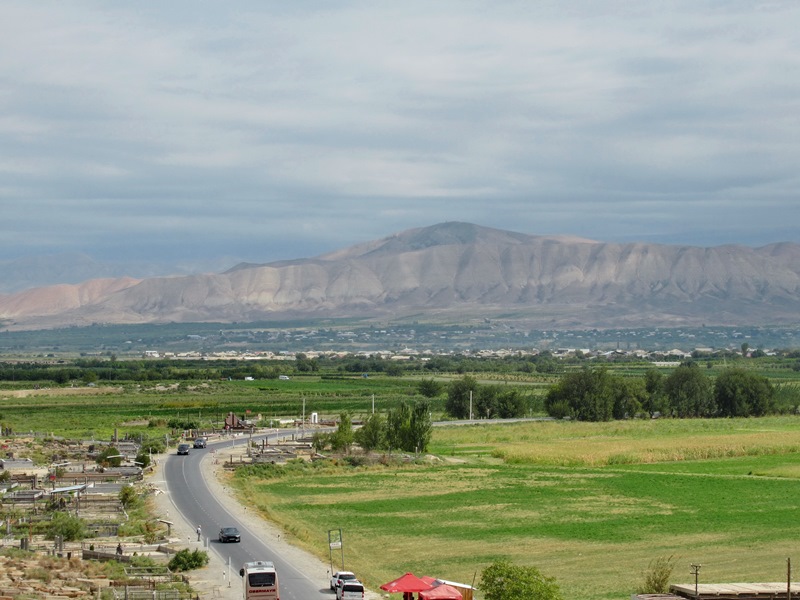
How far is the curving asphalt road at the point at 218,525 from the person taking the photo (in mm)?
35938

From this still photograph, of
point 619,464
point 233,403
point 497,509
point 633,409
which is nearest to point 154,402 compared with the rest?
point 233,403

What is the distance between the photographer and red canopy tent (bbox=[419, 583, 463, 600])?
100ft

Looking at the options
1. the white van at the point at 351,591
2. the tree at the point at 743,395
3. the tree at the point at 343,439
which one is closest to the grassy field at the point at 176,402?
the tree at the point at 343,439

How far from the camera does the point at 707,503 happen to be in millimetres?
54438

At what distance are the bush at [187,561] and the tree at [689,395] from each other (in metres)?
88.6

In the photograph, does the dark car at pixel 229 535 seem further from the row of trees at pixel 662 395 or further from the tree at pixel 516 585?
the row of trees at pixel 662 395

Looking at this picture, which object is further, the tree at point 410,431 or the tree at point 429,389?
the tree at point 429,389

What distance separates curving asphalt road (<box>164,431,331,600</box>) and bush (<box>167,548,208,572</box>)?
3.08 feet

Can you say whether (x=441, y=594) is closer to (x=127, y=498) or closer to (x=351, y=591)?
(x=351, y=591)

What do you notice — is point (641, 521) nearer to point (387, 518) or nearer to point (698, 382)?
point (387, 518)

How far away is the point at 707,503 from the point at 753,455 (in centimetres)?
2502

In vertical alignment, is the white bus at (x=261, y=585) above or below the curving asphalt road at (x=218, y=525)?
above

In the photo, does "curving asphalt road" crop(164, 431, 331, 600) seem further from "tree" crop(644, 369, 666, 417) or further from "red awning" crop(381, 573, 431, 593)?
"tree" crop(644, 369, 666, 417)

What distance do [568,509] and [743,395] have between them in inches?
2887
